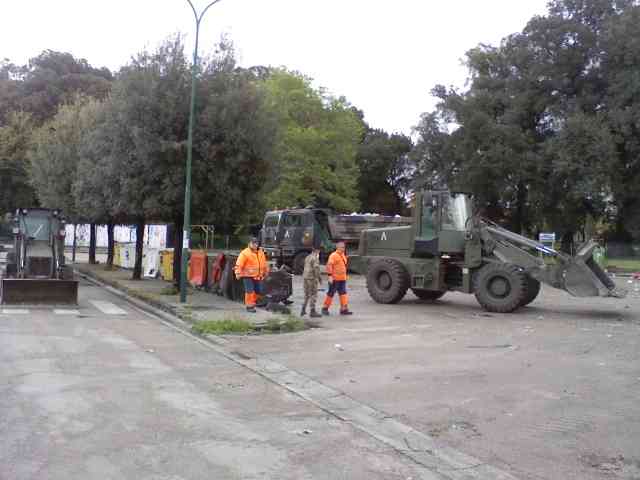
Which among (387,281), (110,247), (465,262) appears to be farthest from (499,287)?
(110,247)

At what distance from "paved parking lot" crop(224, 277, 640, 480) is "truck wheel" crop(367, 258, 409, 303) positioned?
165 cm

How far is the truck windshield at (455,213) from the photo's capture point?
18.5 metres

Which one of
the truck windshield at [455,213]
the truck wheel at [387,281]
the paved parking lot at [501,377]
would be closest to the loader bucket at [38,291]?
the paved parking lot at [501,377]

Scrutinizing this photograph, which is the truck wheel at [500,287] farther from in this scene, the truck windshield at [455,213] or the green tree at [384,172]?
the green tree at [384,172]

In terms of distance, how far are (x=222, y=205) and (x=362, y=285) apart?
785 cm

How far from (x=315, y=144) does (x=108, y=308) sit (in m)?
36.8

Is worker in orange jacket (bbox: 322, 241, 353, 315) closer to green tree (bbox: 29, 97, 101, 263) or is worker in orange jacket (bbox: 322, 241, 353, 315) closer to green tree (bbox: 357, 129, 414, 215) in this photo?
green tree (bbox: 29, 97, 101, 263)

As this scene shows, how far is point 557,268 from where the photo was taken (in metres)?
16.5

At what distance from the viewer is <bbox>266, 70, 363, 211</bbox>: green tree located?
52.5 metres

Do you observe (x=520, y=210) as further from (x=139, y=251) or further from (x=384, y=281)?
(x=384, y=281)

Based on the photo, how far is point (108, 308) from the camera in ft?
59.1

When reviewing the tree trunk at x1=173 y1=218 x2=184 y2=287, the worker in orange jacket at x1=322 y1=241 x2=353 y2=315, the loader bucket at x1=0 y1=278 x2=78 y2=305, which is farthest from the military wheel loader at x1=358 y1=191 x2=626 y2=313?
the loader bucket at x1=0 y1=278 x2=78 y2=305

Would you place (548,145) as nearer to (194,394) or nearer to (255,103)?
(255,103)

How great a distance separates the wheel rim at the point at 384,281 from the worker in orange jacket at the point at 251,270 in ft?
12.9
